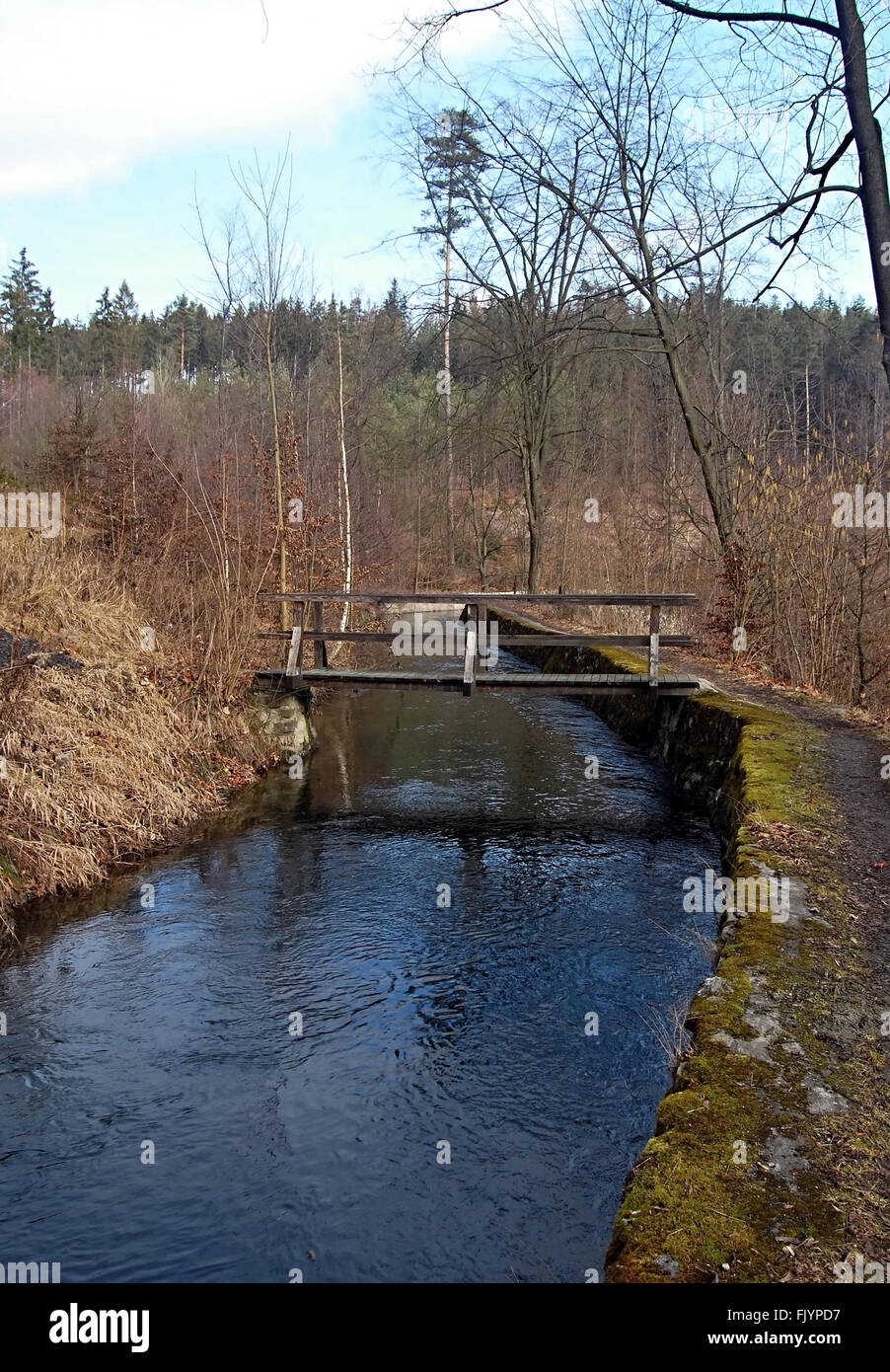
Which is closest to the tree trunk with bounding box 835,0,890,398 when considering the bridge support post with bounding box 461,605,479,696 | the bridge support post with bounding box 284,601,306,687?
the bridge support post with bounding box 461,605,479,696

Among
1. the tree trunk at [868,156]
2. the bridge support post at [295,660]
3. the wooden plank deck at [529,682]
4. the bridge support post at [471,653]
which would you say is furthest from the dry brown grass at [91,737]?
the tree trunk at [868,156]

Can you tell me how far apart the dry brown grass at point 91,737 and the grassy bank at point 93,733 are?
13 millimetres

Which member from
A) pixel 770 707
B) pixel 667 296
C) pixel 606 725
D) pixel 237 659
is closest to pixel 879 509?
pixel 770 707

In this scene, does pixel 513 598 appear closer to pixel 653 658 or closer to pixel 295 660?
pixel 653 658

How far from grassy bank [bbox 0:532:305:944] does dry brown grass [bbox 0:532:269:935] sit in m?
0.01

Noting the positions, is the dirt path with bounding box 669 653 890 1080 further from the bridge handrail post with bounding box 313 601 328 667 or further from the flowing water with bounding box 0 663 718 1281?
the bridge handrail post with bounding box 313 601 328 667

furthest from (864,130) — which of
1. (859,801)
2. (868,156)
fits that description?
(859,801)

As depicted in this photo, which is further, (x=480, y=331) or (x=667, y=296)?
(x=480, y=331)

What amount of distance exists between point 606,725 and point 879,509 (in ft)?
16.8

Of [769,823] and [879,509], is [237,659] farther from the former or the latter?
[879,509]

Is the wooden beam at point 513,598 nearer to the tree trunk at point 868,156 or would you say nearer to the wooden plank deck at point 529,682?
the wooden plank deck at point 529,682

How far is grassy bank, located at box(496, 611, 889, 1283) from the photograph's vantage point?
288cm
